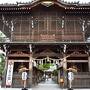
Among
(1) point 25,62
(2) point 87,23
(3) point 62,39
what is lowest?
(1) point 25,62

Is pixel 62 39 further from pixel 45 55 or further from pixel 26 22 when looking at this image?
pixel 26 22

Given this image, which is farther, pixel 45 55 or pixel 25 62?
pixel 25 62

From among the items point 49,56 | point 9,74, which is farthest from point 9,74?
point 49,56

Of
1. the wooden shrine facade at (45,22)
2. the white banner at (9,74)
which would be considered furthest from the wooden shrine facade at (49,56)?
the wooden shrine facade at (45,22)

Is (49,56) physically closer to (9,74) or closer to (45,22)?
(45,22)

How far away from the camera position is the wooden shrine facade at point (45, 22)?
896 inches

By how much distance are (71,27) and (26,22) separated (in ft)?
16.1

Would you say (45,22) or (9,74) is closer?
(9,74)

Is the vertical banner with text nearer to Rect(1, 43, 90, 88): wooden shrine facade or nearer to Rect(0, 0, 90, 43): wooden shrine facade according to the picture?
Rect(1, 43, 90, 88): wooden shrine facade

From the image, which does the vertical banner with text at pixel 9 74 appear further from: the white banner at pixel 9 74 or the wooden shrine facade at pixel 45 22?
the wooden shrine facade at pixel 45 22

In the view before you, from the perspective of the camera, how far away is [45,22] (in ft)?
76.7

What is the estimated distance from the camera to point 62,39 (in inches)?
895

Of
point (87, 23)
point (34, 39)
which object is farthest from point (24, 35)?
point (87, 23)

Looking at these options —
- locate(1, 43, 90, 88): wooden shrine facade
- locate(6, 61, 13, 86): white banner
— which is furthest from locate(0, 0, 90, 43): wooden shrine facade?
locate(6, 61, 13, 86): white banner
